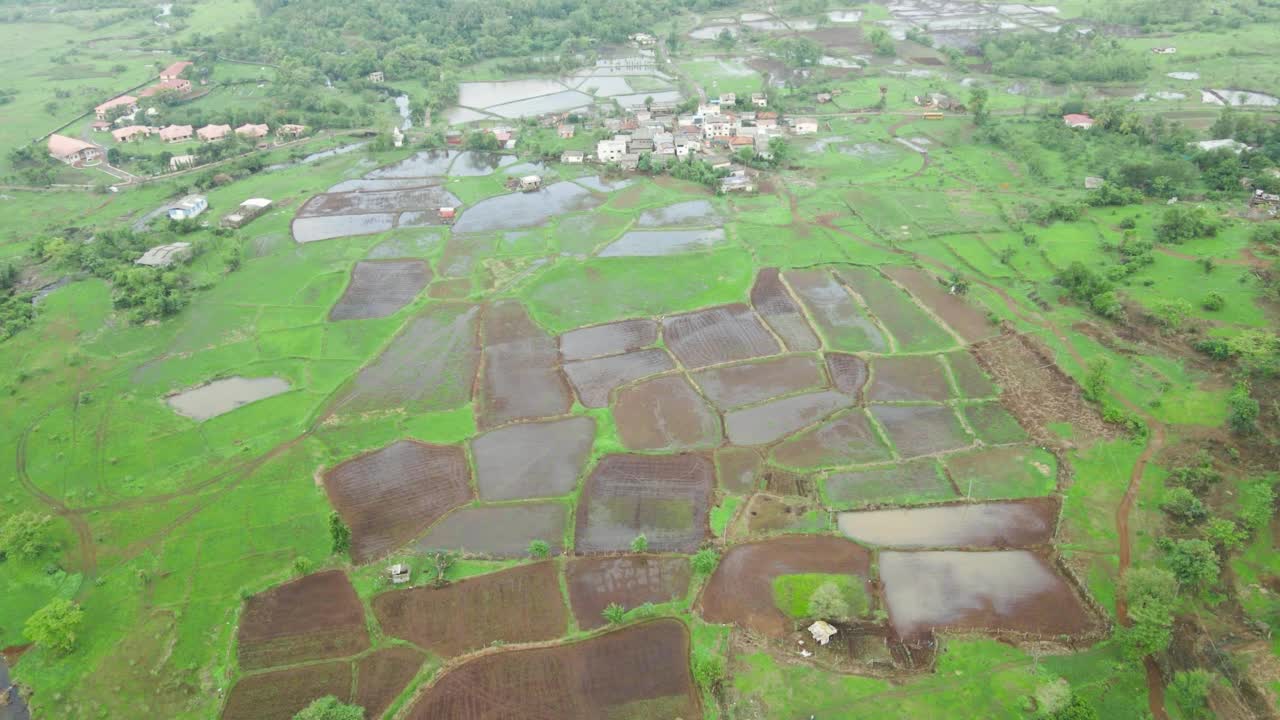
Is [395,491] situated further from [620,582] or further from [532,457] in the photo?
[620,582]

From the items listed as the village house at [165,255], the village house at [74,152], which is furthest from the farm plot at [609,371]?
the village house at [74,152]

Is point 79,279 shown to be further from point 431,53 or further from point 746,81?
point 746,81

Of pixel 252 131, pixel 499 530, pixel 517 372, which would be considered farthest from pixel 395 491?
pixel 252 131

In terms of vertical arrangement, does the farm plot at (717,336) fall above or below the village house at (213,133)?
below

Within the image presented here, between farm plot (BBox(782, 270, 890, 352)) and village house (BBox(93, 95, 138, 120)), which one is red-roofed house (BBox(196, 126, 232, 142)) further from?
farm plot (BBox(782, 270, 890, 352))

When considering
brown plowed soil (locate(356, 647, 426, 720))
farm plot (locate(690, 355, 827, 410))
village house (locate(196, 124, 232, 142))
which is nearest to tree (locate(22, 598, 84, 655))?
brown plowed soil (locate(356, 647, 426, 720))

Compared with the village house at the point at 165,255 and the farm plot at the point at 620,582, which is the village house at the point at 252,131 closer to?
the village house at the point at 165,255

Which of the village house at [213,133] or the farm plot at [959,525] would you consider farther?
the village house at [213,133]

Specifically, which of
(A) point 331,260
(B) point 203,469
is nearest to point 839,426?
(B) point 203,469
